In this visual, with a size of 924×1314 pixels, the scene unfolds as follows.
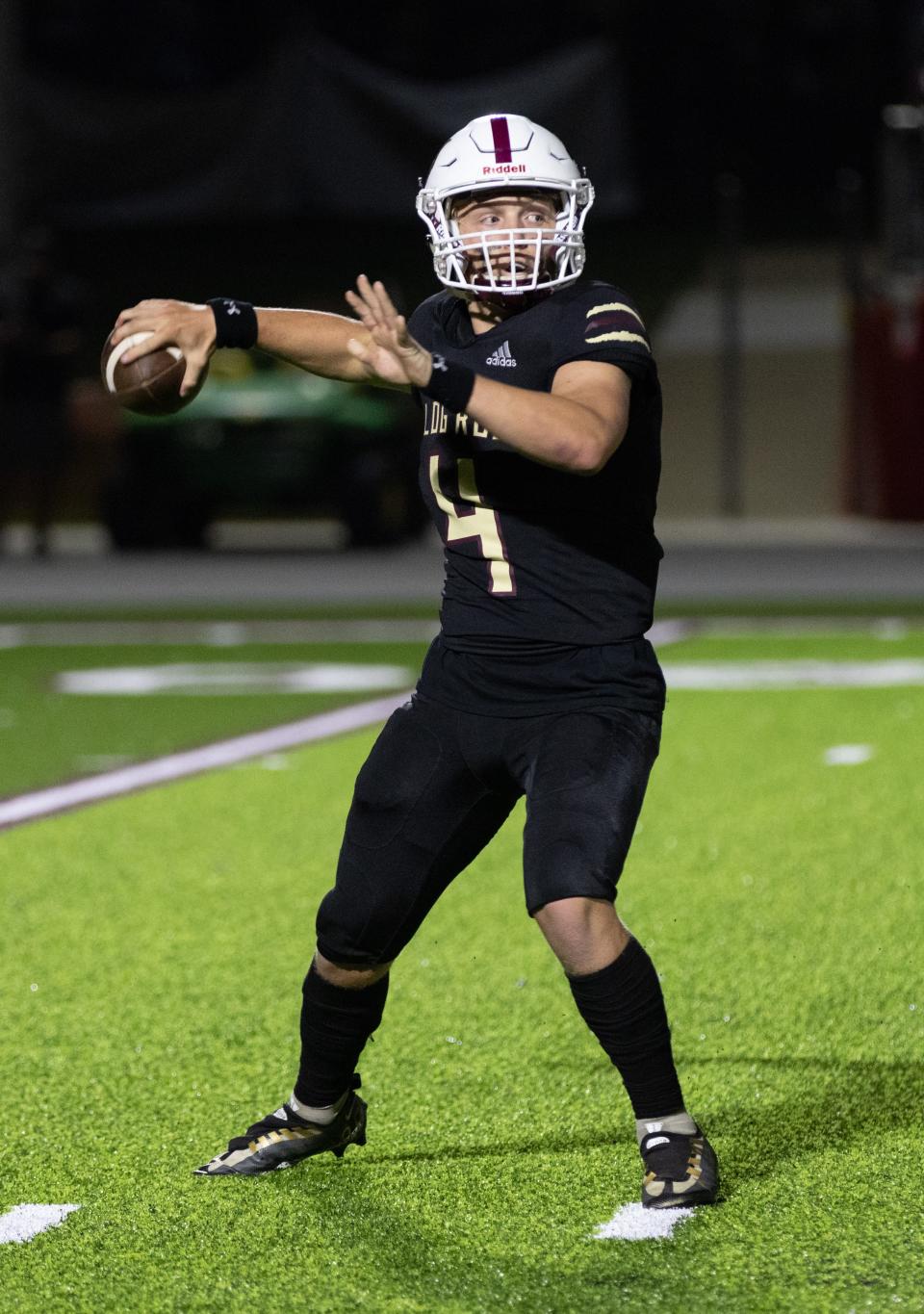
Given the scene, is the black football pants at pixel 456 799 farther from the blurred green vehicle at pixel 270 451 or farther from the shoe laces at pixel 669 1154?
the blurred green vehicle at pixel 270 451

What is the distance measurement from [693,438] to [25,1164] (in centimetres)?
2161

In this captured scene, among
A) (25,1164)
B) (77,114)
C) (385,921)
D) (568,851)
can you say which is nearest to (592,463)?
(568,851)

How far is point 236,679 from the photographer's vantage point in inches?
501

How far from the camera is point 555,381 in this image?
4340mm

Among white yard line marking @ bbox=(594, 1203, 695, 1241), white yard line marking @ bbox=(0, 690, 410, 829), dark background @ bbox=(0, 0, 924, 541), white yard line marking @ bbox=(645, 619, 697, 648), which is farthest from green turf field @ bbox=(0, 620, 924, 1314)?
dark background @ bbox=(0, 0, 924, 541)

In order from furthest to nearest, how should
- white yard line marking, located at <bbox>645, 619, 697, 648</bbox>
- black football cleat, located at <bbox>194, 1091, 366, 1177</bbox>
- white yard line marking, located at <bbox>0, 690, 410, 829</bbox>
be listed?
white yard line marking, located at <bbox>645, 619, 697, 648</bbox> < white yard line marking, located at <bbox>0, 690, 410, 829</bbox> < black football cleat, located at <bbox>194, 1091, 366, 1177</bbox>

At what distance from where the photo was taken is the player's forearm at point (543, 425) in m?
4.06

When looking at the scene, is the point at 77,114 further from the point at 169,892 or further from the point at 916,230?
the point at 169,892

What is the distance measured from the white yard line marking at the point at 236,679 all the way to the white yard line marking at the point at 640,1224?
781cm

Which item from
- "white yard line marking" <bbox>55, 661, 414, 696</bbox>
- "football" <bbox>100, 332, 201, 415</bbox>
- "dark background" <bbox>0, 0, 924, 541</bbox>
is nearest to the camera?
"football" <bbox>100, 332, 201, 415</bbox>

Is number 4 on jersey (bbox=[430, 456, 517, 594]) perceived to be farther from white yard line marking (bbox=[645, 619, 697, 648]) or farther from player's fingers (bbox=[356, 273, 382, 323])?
white yard line marking (bbox=[645, 619, 697, 648])

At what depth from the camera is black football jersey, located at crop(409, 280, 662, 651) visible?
14.6 feet

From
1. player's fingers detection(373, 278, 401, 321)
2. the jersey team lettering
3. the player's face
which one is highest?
the player's face

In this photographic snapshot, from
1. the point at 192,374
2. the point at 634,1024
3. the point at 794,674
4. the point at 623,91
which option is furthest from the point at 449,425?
the point at 623,91
